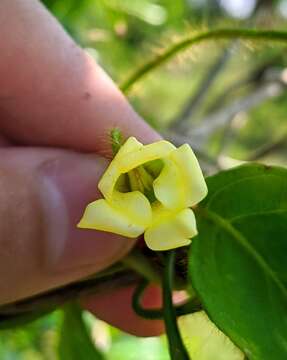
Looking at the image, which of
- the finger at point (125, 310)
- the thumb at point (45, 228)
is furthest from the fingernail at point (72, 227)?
the finger at point (125, 310)

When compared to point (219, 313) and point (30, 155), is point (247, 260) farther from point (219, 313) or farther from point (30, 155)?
point (30, 155)

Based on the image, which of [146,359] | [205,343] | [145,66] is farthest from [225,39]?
[146,359]

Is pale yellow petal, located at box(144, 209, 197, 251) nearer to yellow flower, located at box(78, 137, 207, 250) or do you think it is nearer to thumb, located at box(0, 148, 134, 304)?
yellow flower, located at box(78, 137, 207, 250)

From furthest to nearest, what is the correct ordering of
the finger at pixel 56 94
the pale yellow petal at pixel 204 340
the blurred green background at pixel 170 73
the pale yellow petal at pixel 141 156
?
the blurred green background at pixel 170 73 → the finger at pixel 56 94 → the pale yellow petal at pixel 204 340 → the pale yellow petal at pixel 141 156

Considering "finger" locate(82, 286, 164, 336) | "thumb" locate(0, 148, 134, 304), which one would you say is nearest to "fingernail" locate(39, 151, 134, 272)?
"thumb" locate(0, 148, 134, 304)

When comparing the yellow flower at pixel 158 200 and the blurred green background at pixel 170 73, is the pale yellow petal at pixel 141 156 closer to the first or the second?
the yellow flower at pixel 158 200

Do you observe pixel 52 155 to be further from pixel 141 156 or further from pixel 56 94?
pixel 141 156

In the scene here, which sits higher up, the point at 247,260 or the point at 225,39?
the point at 225,39
